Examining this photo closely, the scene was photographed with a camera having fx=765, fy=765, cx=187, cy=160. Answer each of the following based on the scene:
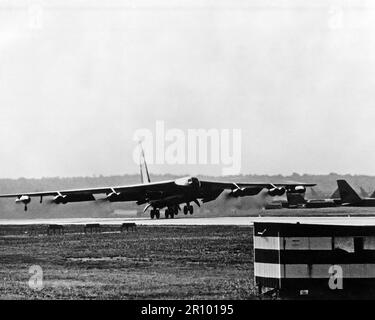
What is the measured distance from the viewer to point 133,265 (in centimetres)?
1856

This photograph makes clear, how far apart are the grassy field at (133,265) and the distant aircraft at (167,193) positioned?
1.97m

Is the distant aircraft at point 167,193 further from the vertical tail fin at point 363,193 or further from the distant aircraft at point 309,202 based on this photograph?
the vertical tail fin at point 363,193

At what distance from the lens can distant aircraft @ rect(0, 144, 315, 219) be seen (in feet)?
90.4

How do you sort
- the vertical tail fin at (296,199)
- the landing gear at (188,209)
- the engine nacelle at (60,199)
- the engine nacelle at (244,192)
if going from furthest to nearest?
1. the landing gear at (188,209)
2. the engine nacelle at (60,199)
3. the engine nacelle at (244,192)
4. the vertical tail fin at (296,199)

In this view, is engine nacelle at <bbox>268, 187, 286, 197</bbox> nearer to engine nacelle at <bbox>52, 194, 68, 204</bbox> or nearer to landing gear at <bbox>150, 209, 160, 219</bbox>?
engine nacelle at <bbox>52, 194, 68, 204</bbox>

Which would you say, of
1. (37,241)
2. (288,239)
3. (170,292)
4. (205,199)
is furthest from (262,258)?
(205,199)

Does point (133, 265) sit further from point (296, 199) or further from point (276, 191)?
point (296, 199)

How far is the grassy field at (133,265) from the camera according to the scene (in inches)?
603

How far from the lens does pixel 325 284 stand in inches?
575

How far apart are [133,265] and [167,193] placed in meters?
18.2

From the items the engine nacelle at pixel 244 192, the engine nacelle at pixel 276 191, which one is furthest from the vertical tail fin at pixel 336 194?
the engine nacelle at pixel 244 192
